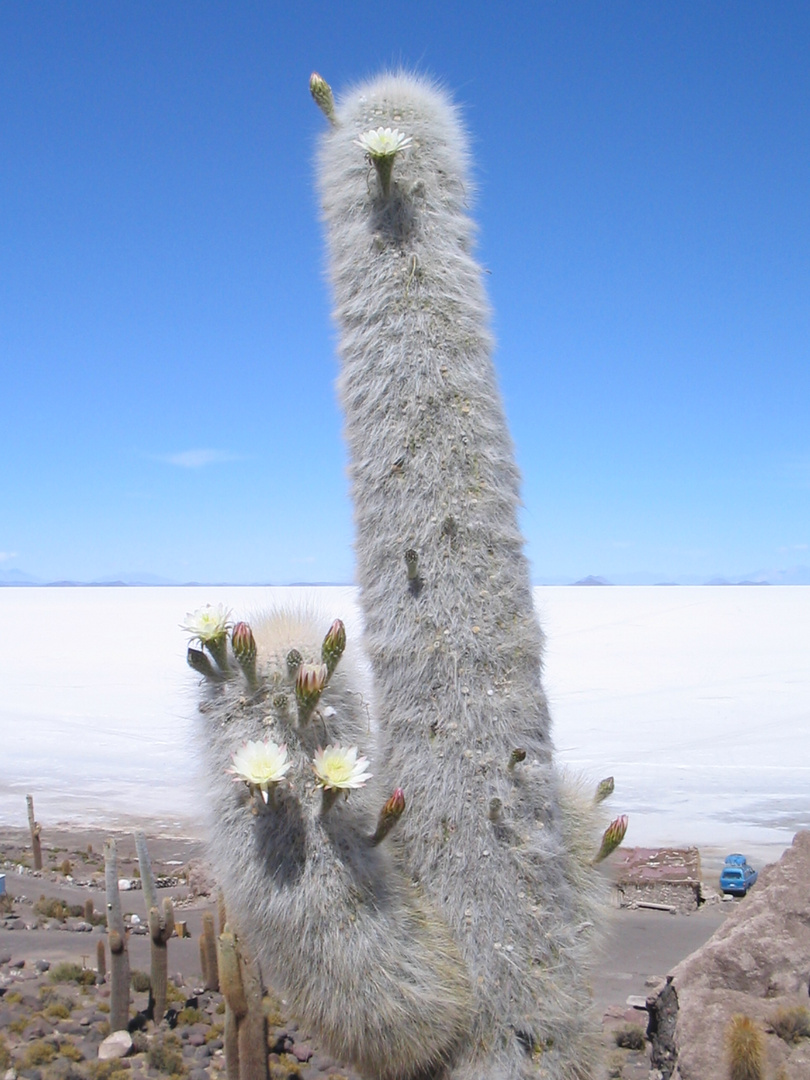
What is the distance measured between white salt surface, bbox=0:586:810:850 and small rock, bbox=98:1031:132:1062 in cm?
212

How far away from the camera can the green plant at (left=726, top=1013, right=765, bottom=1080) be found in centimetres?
396

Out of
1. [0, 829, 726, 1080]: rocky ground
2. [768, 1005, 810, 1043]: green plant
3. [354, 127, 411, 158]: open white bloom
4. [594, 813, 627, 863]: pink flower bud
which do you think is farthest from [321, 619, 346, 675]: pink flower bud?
[768, 1005, 810, 1043]: green plant

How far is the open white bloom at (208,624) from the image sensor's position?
1.79 m

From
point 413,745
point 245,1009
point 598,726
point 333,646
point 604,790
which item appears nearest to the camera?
point 333,646

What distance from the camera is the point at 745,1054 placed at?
13.0 feet

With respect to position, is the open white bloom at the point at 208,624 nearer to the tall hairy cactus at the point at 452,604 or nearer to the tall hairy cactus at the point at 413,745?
the tall hairy cactus at the point at 413,745

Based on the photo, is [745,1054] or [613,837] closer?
[613,837]

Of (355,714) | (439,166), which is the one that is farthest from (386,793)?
(439,166)

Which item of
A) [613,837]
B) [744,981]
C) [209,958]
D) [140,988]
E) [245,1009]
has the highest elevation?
[613,837]

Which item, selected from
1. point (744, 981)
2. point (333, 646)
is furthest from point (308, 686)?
point (744, 981)

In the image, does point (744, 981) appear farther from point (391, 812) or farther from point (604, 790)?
point (391, 812)

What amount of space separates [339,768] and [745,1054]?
3.38 meters

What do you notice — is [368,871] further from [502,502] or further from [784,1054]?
[784,1054]

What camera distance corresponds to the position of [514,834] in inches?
73.2
